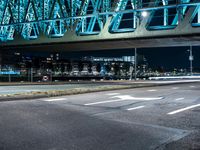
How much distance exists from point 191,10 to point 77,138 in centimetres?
3619

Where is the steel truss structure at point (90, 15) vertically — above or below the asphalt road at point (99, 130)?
above

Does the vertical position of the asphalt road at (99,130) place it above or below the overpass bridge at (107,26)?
below

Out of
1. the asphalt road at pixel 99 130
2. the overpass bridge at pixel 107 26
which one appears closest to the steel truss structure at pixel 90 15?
the overpass bridge at pixel 107 26

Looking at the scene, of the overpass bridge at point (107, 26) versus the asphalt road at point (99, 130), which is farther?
the overpass bridge at point (107, 26)

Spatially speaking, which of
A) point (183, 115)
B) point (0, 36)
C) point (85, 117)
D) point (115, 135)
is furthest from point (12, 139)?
point (0, 36)

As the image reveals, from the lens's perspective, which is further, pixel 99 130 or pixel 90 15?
pixel 90 15

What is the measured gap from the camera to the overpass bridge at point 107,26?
43.3 metres

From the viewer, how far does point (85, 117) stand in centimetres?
1243

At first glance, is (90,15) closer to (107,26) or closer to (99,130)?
(107,26)

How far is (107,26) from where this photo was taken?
160 ft

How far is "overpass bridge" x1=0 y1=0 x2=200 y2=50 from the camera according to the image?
4331 centimetres

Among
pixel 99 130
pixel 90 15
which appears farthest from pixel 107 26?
pixel 99 130

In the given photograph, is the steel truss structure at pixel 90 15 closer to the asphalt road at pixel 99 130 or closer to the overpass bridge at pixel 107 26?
the overpass bridge at pixel 107 26

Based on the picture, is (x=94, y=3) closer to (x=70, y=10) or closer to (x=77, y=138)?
(x=70, y=10)
